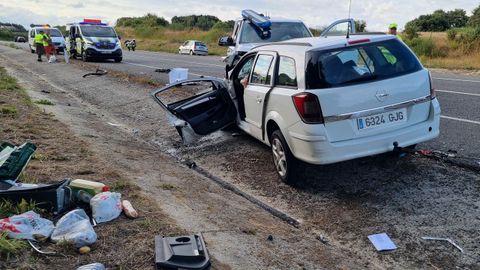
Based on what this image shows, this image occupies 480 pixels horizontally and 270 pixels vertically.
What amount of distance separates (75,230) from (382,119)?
321 cm

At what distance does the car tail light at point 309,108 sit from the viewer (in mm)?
4871

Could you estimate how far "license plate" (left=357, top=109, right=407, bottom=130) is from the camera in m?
4.91

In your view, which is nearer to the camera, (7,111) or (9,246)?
(9,246)

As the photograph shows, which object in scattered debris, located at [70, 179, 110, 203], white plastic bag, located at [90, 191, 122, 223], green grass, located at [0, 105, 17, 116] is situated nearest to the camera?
white plastic bag, located at [90, 191, 122, 223]

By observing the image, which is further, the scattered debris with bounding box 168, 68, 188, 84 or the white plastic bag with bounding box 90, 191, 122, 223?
the scattered debris with bounding box 168, 68, 188, 84

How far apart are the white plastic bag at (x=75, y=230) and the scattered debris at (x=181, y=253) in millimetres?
523

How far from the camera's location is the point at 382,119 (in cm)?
497

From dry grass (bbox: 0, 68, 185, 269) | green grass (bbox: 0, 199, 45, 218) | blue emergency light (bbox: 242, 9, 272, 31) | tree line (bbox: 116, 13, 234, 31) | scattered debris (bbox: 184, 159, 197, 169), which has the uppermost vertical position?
tree line (bbox: 116, 13, 234, 31)

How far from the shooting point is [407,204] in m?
4.85

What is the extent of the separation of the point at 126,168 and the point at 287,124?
2231 mm

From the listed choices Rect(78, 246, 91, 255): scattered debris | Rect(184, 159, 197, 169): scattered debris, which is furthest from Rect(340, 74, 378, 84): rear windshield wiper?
Rect(78, 246, 91, 255): scattered debris

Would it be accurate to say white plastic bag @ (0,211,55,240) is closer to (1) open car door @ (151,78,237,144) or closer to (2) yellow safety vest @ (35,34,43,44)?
(1) open car door @ (151,78,237,144)

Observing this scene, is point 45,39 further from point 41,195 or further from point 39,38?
point 41,195

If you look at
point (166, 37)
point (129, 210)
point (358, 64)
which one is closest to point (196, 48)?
point (166, 37)
